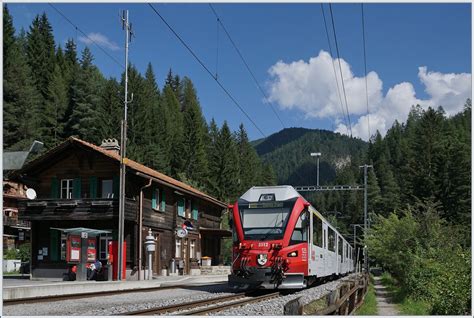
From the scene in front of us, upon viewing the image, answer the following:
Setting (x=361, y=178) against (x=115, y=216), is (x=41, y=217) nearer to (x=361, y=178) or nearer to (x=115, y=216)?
(x=115, y=216)

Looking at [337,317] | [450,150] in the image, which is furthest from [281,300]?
[450,150]

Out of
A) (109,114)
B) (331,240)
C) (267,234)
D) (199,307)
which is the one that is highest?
(109,114)

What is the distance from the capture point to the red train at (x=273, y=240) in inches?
675

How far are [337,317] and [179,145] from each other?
70.1 metres

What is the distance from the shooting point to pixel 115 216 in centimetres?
2945

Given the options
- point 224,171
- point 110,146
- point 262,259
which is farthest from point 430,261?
point 224,171

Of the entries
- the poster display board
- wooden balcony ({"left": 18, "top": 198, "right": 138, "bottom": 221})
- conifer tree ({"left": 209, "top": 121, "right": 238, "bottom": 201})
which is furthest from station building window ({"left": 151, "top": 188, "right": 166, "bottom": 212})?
conifer tree ({"left": 209, "top": 121, "right": 238, "bottom": 201})

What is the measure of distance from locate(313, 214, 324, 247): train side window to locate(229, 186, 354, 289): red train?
228mm

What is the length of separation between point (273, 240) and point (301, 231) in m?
0.96

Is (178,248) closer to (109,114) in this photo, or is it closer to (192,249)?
(192,249)

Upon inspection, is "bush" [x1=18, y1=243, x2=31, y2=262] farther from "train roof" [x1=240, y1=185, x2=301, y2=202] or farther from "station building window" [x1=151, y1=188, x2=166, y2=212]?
"train roof" [x1=240, y1=185, x2=301, y2=202]

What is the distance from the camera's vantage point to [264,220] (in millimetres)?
17906

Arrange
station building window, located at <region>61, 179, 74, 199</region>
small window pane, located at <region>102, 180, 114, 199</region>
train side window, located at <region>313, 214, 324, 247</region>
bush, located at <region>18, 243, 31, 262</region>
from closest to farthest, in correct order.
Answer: train side window, located at <region>313, 214, 324, 247</region> < small window pane, located at <region>102, 180, 114, 199</region> < station building window, located at <region>61, 179, 74, 199</region> < bush, located at <region>18, 243, 31, 262</region>

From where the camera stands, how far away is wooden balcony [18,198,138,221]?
29.6 metres
